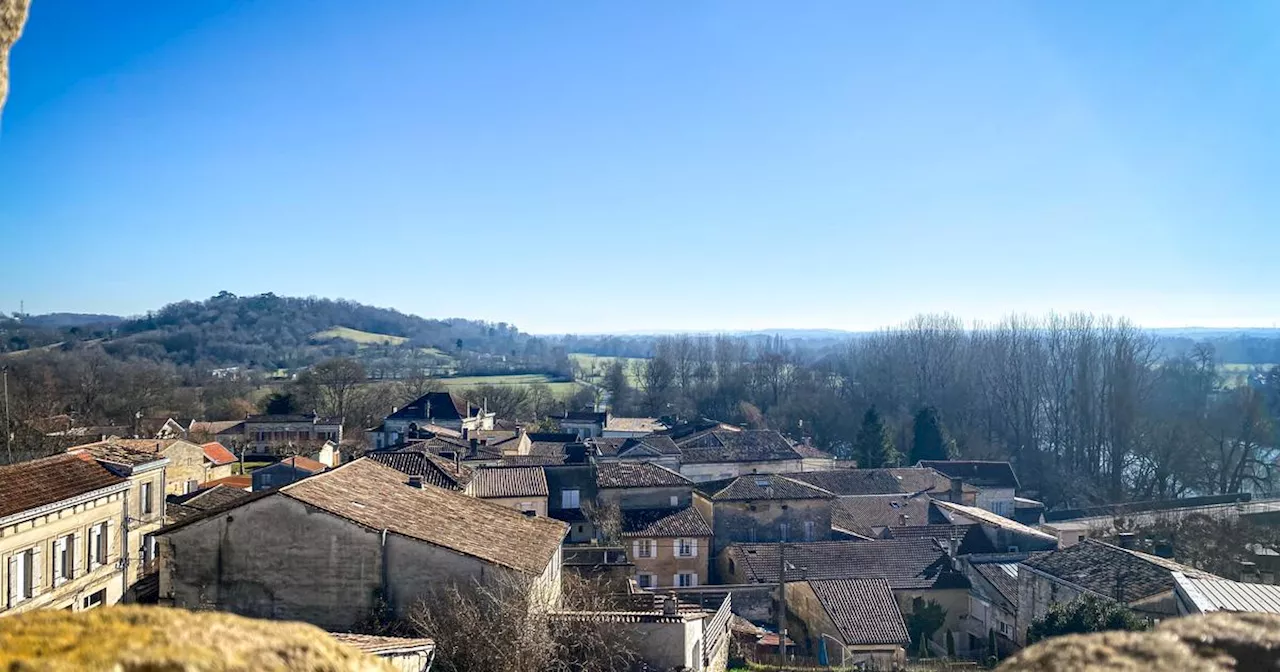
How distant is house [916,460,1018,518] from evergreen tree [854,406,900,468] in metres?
6.02

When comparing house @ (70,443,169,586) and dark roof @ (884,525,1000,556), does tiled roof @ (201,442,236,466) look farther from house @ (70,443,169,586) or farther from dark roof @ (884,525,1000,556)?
dark roof @ (884,525,1000,556)

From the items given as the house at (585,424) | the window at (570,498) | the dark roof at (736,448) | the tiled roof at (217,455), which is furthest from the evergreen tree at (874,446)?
the tiled roof at (217,455)

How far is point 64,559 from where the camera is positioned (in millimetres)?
17375

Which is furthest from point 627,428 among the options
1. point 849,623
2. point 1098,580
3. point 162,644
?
point 162,644

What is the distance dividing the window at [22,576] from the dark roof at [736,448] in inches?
1336

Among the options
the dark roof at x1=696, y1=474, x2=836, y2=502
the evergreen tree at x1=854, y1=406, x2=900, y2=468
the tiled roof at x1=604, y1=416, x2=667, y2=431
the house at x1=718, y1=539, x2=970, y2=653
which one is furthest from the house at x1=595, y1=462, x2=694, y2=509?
the tiled roof at x1=604, y1=416, x2=667, y2=431

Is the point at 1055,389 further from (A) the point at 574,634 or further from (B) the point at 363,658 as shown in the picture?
(B) the point at 363,658

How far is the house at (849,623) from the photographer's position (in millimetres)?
22734

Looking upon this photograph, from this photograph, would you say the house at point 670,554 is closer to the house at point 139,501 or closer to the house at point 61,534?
the house at point 139,501

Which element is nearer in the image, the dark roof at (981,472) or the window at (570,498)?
the window at (570,498)

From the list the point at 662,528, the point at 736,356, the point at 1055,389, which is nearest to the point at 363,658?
the point at 662,528

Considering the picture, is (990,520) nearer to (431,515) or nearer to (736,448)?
(736,448)

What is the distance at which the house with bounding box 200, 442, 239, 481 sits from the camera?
41344mm

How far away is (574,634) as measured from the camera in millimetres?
12906
